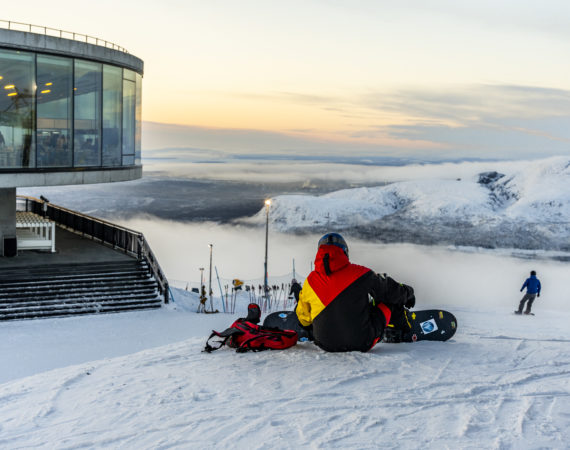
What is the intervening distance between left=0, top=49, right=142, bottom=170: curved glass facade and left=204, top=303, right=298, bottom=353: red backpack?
1371 cm

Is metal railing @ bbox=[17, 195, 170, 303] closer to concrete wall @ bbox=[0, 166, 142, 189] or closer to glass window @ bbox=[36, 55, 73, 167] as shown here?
concrete wall @ bbox=[0, 166, 142, 189]

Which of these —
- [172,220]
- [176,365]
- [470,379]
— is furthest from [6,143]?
[172,220]

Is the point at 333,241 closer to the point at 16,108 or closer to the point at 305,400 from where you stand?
the point at 305,400

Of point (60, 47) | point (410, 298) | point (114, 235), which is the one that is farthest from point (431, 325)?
point (114, 235)

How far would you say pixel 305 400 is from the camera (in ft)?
19.9

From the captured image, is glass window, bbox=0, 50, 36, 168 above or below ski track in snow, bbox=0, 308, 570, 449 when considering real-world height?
above

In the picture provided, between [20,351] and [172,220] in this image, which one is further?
Answer: [172,220]

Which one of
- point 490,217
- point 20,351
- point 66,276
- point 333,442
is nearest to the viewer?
point 333,442

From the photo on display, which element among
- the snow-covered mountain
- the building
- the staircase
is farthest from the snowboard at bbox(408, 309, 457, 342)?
the snow-covered mountain

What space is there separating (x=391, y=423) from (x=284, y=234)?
184m

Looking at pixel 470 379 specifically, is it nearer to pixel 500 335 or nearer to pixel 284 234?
pixel 500 335

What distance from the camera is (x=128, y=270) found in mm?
20125

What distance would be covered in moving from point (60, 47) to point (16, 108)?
241 centimetres

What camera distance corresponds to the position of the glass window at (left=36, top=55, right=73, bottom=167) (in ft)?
64.7
